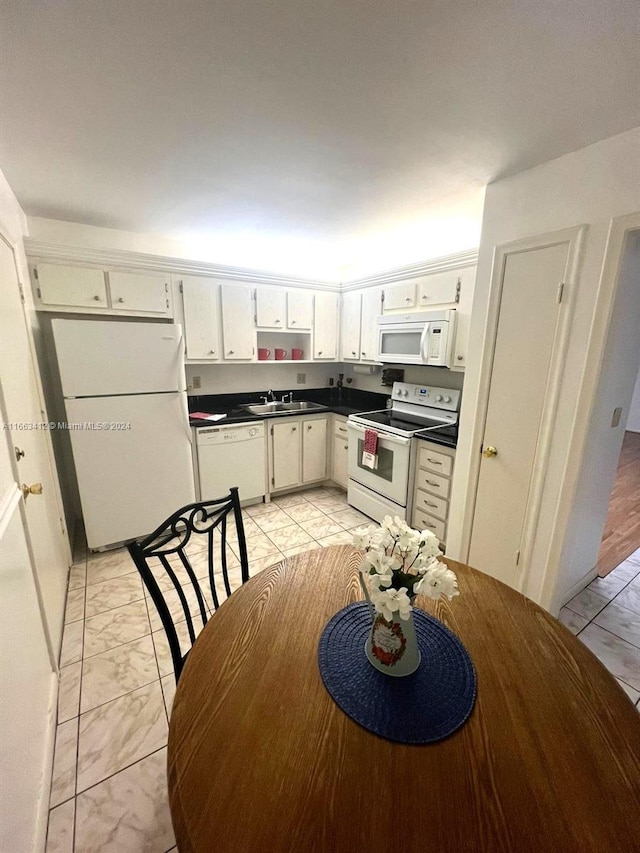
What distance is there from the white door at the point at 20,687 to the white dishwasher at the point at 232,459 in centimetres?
164

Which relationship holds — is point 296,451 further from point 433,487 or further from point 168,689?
point 168,689

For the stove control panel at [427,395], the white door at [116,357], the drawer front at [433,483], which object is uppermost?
the white door at [116,357]

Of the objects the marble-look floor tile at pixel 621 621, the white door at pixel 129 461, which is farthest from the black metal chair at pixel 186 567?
the marble-look floor tile at pixel 621 621

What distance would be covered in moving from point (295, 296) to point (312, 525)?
2212 mm

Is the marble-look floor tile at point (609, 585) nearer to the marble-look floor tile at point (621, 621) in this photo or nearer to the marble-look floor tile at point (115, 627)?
the marble-look floor tile at point (621, 621)

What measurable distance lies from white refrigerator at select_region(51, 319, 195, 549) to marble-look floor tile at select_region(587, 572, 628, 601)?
119 inches

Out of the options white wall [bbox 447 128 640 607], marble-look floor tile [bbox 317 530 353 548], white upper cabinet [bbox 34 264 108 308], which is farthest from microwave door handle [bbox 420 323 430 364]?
white upper cabinet [bbox 34 264 108 308]

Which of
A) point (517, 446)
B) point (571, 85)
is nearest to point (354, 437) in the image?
point (517, 446)

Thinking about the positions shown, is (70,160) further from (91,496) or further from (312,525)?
(312,525)

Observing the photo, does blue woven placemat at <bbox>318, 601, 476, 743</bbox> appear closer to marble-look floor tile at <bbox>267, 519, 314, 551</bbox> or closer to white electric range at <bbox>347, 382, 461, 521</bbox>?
white electric range at <bbox>347, 382, 461, 521</bbox>

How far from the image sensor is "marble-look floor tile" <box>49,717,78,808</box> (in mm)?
1276

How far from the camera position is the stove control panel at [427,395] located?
2.90m

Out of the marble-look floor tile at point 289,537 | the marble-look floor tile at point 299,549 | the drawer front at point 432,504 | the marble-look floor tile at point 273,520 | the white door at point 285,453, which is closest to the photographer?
the drawer front at point 432,504

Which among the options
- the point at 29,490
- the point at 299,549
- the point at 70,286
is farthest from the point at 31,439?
the point at 299,549
